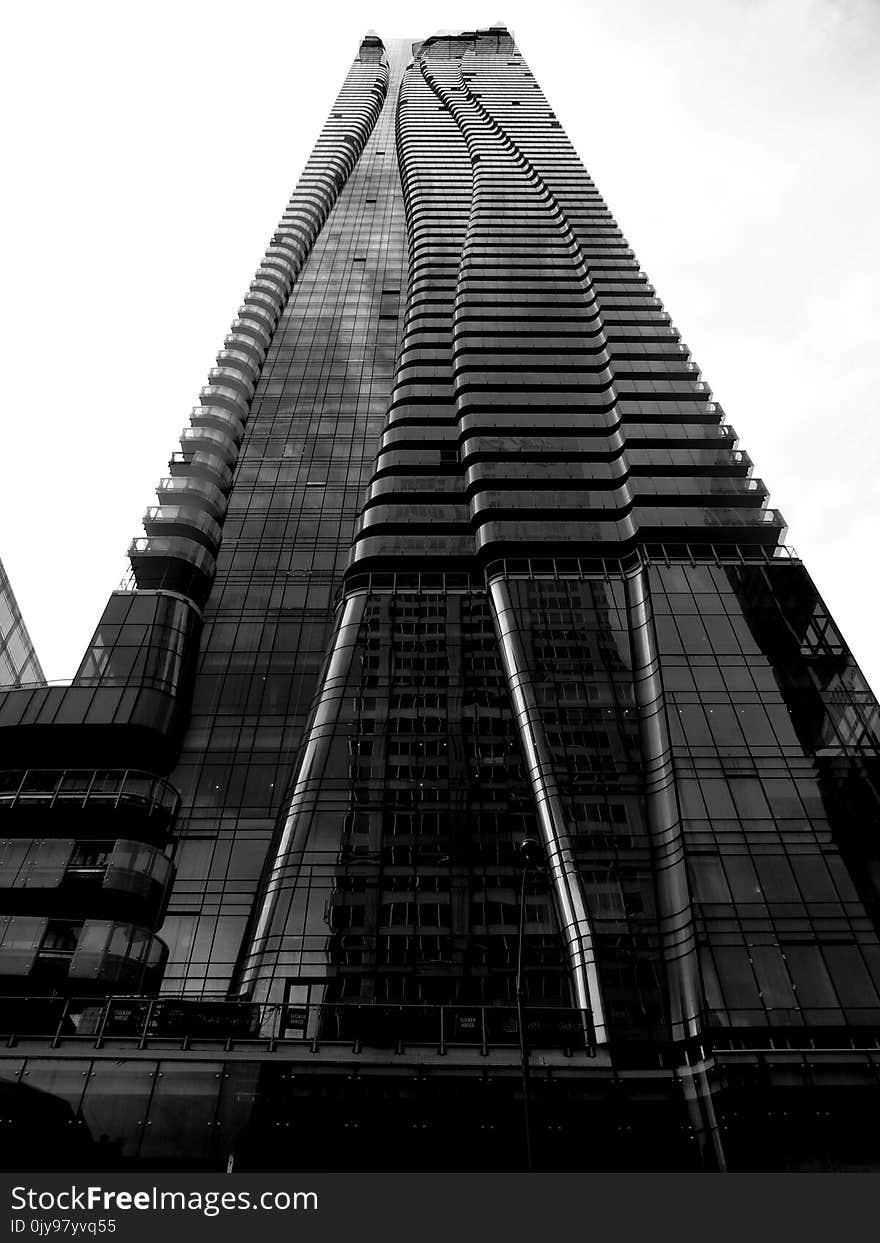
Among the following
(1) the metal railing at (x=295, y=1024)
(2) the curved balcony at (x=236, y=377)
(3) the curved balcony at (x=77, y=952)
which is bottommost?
(1) the metal railing at (x=295, y=1024)

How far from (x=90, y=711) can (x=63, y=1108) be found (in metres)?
24.4

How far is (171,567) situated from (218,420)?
21118 mm

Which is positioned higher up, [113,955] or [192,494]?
[192,494]

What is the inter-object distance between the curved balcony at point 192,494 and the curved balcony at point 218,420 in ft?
28.5

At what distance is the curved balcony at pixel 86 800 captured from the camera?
160 feet

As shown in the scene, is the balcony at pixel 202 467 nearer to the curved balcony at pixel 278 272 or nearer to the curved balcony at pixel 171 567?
the curved balcony at pixel 171 567

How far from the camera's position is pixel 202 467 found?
75.6 m

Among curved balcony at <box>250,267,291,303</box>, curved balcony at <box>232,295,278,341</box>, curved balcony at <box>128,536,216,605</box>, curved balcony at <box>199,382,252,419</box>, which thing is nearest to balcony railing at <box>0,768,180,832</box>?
curved balcony at <box>128,536,216,605</box>

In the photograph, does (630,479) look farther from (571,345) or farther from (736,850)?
(736,850)

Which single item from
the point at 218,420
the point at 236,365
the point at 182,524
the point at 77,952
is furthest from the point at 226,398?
the point at 77,952

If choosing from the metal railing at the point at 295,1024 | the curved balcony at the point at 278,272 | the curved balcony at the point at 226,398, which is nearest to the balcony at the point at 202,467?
the curved balcony at the point at 226,398

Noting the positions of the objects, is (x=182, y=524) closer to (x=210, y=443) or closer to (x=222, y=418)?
(x=210, y=443)

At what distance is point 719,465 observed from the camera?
224ft
